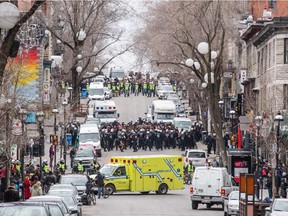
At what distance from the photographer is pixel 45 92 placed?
9438cm

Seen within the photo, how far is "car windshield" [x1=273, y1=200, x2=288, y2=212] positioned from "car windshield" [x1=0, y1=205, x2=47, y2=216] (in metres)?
11.9

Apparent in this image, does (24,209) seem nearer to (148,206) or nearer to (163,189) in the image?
(148,206)

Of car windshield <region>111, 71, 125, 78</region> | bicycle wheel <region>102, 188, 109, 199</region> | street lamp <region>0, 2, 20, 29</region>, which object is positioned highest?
car windshield <region>111, 71, 125, 78</region>

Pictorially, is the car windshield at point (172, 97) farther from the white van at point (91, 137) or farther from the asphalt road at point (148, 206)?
the asphalt road at point (148, 206)

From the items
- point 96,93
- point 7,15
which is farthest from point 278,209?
point 96,93

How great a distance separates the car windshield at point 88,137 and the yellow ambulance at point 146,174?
855 inches

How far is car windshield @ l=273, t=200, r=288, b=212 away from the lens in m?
35.5

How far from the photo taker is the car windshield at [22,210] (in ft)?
82.4

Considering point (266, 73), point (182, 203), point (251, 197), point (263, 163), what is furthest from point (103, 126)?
point (251, 197)

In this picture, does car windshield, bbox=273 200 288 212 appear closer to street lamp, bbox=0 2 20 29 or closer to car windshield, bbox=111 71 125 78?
street lamp, bbox=0 2 20 29

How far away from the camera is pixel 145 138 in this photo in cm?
8681

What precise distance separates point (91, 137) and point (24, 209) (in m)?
57.4

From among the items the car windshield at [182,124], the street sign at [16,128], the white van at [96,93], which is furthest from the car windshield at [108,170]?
the white van at [96,93]

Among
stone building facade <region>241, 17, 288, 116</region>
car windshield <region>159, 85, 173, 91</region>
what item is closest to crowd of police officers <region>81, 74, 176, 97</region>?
car windshield <region>159, 85, 173, 91</region>
